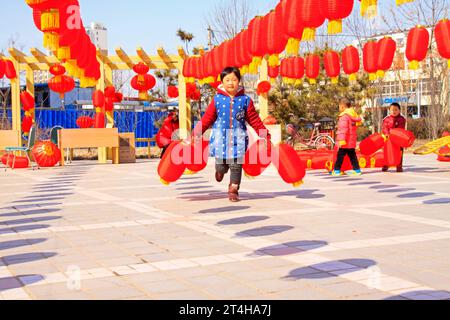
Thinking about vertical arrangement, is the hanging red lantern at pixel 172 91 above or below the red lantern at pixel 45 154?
above

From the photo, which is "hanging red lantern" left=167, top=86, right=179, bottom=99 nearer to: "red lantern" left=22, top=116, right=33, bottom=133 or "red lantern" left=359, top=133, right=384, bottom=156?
"red lantern" left=22, top=116, right=33, bottom=133

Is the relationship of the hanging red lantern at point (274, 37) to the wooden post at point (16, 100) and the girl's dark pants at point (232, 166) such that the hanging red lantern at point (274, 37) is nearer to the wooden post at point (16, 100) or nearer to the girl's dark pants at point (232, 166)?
the girl's dark pants at point (232, 166)

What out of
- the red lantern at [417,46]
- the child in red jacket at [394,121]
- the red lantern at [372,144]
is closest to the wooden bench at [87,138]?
the red lantern at [372,144]

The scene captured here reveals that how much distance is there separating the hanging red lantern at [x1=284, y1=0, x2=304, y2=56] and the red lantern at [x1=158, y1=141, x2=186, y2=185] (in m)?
2.58

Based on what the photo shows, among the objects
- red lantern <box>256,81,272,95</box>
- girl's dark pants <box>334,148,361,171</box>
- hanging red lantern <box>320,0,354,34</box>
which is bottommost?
girl's dark pants <box>334,148,361,171</box>

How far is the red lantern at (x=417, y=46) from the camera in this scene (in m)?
11.2

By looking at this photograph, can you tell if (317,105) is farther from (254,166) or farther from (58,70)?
(254,166)

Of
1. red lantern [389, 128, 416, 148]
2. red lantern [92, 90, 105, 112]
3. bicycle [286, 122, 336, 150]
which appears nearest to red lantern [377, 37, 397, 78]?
red lantern [389, 128, 416, 148]

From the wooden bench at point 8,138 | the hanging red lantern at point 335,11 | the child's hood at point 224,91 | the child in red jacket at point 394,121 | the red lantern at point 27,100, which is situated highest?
the hanging red lantern at point 335,11

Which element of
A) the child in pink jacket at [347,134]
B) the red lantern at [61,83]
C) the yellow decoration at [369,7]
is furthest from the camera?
the red lantern at [61,83]

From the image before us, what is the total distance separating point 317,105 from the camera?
78.3ft

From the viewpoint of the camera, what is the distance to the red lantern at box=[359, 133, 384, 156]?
41.4ft

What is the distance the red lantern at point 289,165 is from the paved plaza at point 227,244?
14.1 inches
